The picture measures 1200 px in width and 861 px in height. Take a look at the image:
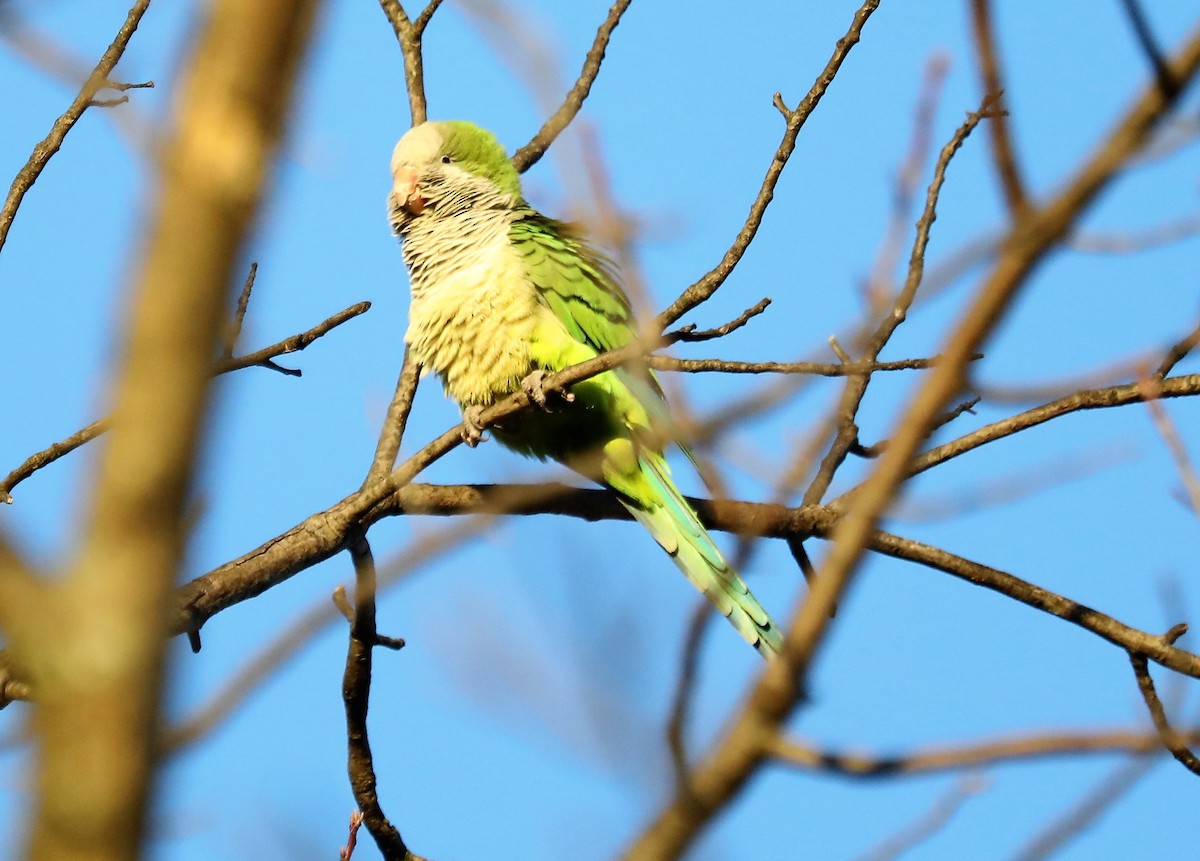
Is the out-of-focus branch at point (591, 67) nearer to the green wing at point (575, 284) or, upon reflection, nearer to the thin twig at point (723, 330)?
the green wing at point (575, 284)

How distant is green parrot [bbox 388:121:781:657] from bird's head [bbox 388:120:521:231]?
7cm

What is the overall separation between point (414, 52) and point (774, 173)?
3.11m

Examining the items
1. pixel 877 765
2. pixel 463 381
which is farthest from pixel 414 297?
pixel 877 765

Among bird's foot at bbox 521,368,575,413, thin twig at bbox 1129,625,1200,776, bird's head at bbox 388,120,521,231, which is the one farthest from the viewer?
bird's head at bbox 388,120,521,231

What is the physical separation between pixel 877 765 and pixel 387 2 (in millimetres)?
5790

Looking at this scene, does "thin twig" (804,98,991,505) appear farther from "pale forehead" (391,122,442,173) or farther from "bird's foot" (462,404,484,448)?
"pale forehead" (391,122,442,173)

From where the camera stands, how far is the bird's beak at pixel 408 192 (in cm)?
596

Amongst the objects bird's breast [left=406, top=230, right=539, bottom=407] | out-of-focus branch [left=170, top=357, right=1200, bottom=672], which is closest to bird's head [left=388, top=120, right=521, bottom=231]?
bird's breast [left=406, top=230, right=539, bottom=407]

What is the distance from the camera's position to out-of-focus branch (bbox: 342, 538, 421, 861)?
153 inches

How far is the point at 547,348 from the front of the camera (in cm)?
520

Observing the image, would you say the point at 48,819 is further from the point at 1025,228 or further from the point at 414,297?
the point at 414,297

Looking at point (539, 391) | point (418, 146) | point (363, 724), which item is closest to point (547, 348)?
point (539, 391)

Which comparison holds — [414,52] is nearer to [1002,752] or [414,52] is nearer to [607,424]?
[607,424]

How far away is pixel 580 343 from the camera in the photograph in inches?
210
